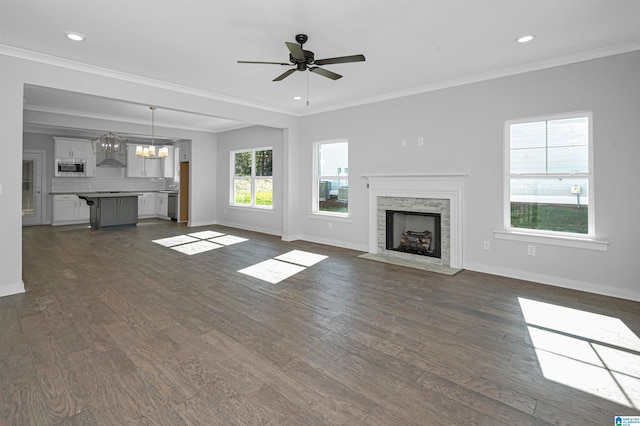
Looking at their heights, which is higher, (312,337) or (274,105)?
(274,105)

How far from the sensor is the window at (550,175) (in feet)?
12.9

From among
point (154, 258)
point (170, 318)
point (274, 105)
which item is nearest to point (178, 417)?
point (170, 318)

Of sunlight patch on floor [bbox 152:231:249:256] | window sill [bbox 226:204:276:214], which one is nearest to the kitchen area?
window sill [bbox 226:204:276:214]

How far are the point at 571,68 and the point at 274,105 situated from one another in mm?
4650

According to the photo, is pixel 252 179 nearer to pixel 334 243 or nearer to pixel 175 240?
pixel 175 240

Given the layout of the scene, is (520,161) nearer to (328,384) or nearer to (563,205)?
(563,205)

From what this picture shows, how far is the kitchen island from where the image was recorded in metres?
8.58

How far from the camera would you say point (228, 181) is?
9195mm

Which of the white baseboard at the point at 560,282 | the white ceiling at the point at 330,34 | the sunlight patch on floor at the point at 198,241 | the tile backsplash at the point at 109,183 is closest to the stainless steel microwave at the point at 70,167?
the tile backsplash at the point at 109,183

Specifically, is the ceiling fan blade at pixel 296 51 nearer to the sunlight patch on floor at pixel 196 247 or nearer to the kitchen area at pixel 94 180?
the sunlight patch on floor at pixel 196 247

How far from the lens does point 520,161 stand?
4.38 metres

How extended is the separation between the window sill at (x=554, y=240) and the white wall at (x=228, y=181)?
4502mm

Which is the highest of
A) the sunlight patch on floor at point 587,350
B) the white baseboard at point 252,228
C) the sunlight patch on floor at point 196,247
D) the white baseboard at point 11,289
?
the white baseboard at point 252,228

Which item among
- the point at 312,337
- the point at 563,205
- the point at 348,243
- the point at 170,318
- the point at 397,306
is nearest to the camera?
the point at 312,337
